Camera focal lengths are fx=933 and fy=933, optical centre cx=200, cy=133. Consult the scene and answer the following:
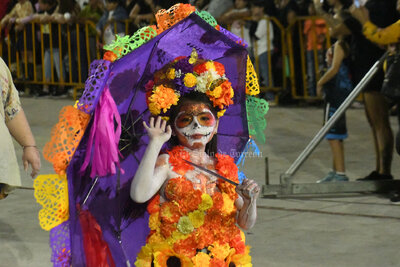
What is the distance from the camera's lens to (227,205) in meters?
4.28

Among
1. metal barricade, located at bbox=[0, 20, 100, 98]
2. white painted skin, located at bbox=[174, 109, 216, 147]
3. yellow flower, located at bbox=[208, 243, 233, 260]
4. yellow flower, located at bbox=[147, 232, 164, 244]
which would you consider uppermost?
white painted skin, located at bbox=[174, 109, 216, 147]

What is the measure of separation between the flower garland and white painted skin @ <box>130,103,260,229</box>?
0.04m

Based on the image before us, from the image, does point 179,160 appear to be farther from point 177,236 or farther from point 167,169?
point 177,236

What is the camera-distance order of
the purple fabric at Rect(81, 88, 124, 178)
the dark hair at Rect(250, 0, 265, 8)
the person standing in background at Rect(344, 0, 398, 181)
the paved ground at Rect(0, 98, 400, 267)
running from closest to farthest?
1. the purple fabric at Rect(81, 88, 124, 178)
2. the paved ground at Rect(0, 98, 400, 267)
3. the person standing in background at Rect(344, 0, 398, 181)
4. the dark hair at Rect(250, 0, 265, 8)

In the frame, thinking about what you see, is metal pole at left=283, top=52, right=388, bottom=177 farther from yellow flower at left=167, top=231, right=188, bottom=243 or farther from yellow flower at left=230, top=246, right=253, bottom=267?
yellow flower at left=167, top=231, right=188, bottom=243

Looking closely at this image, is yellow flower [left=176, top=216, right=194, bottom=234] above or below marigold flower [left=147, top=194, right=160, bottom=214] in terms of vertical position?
below

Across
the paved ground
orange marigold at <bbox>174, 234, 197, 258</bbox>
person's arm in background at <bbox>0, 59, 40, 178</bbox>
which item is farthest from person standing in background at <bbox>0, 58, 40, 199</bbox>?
the paved ground

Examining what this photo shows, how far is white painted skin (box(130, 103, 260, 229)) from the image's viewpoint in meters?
4.12

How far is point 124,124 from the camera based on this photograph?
4.34m

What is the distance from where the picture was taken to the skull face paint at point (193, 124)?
430 centimetres

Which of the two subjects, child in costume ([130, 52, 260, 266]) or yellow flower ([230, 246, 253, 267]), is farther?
yellow flower ([230, 246, 253, 267])

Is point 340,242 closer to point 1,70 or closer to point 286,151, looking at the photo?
point 1,70

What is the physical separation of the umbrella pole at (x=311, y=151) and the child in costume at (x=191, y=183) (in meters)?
3.41

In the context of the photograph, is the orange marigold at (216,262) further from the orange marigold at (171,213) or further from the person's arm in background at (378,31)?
the person's arm in background at (378,31)
